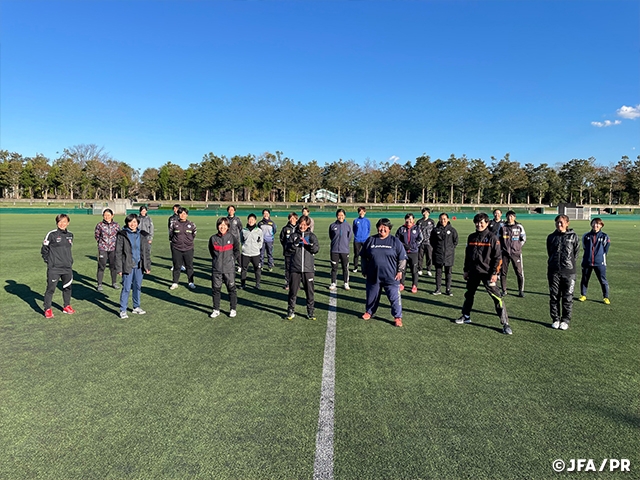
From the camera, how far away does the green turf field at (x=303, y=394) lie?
2.98 m

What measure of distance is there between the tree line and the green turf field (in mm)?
72246

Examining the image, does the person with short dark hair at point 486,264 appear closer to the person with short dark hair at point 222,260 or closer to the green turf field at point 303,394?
the green turf field at point 303,394

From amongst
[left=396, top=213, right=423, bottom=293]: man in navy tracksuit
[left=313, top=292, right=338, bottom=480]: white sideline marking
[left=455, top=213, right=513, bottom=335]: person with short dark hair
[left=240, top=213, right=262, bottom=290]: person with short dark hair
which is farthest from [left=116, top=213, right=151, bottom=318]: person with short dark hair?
[left=455, top=213, right=513, bottom=335]: person with short dark hair

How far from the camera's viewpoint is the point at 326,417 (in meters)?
3.55

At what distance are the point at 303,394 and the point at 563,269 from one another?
4.76 m

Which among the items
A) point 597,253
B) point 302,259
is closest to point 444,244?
point 597,253

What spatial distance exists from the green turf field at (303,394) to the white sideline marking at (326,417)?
0.06 meters

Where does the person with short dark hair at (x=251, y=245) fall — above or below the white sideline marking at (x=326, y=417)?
above

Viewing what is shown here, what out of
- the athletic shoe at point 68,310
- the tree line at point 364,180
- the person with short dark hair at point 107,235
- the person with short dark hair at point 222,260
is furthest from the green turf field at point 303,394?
the tree line at point 364,180

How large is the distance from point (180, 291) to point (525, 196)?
88.2m

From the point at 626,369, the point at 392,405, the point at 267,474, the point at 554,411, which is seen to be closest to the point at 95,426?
the point at 267,474

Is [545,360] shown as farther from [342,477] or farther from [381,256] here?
[342,477]

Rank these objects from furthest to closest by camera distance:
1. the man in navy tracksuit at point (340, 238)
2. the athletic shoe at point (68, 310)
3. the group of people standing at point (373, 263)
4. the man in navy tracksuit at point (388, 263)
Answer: the man in navy tracksuit at point (340, 238)
the athletic shoe at point (68, 310)
the man in navy tracksuit at point (388, 263)
the group of people standing at point (373, 263)

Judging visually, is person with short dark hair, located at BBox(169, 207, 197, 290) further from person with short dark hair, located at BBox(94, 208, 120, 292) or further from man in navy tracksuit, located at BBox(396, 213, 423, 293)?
man in navy tracksuit, located at BBox(396, 213, 423, 293)
